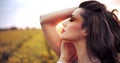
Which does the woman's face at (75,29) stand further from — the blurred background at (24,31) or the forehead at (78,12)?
the blurred background at (24,31)

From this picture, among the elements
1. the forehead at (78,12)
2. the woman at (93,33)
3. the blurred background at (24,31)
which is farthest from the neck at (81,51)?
the blurred background at (24,31)

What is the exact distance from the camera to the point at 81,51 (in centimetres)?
139

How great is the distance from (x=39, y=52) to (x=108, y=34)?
98cm

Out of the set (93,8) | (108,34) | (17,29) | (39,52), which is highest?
(93,8)

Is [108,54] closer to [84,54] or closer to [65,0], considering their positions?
[84,54]

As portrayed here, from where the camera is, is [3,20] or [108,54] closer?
[108,54]

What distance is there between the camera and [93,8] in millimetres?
1376

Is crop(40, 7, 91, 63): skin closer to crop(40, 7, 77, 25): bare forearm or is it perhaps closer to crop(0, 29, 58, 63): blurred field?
crop(40, 7, 77, 25): bare forearm

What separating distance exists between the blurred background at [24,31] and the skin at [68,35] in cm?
66

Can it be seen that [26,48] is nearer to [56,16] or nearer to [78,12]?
[56,16]

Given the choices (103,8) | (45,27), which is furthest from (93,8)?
(45,27)

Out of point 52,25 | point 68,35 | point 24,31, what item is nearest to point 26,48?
point 24,31

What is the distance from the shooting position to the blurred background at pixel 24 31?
7.44 feet

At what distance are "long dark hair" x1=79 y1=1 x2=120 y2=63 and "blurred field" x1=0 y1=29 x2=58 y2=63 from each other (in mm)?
926
